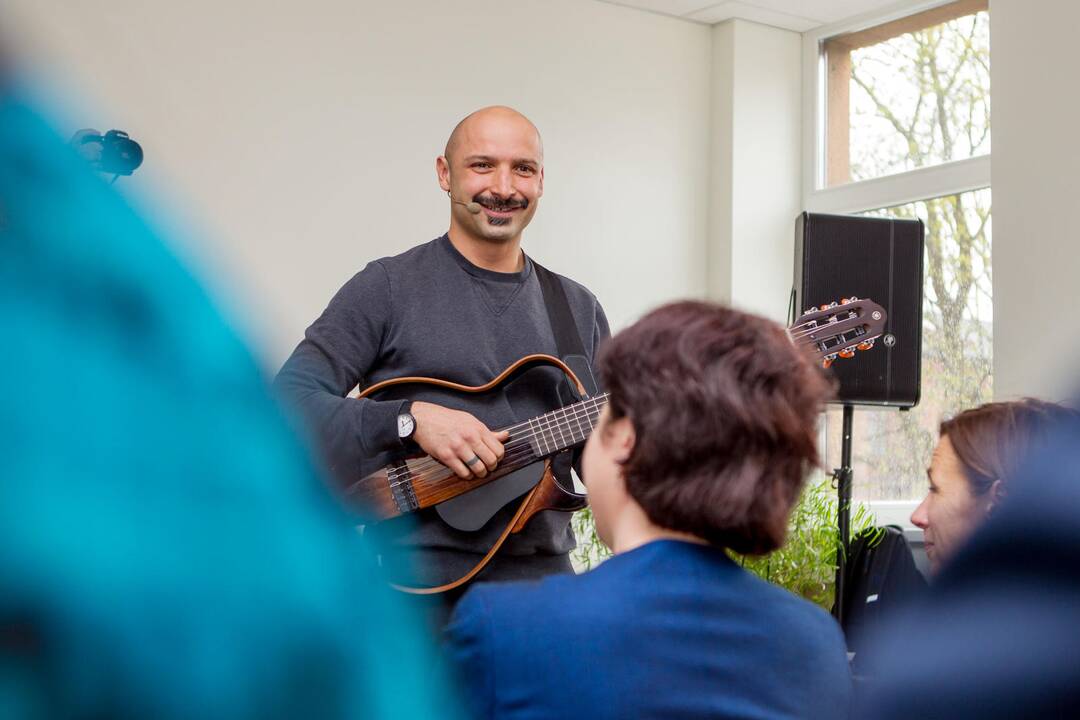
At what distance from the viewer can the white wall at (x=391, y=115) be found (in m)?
4.58

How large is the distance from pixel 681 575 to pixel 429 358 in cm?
146

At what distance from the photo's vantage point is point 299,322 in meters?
4.86

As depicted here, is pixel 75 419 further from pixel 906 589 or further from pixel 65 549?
pixel 906 589

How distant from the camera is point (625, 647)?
0.85 meters

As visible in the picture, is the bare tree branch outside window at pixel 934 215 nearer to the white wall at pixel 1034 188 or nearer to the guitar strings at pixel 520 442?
the white wall at pixel 1034 188

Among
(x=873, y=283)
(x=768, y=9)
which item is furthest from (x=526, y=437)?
(x=768, y=9)

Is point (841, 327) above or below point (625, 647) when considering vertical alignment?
above

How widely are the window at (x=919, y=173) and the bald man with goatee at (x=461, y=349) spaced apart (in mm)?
3589

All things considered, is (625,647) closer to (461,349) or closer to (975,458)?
(975,458)

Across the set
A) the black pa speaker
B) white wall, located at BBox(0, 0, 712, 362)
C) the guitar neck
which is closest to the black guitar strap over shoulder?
the guitar neck

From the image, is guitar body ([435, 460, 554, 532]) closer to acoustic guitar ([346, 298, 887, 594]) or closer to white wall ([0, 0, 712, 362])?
acoustic guitar ([346, 298, 887, 594])

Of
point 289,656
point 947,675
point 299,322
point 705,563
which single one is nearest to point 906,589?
point 299,322

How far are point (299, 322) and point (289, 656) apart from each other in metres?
4.80

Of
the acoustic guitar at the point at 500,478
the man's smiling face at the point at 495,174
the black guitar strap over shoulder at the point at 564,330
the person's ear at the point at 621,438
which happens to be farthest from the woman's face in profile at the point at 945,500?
the man's smiling face at the point at 495,174
